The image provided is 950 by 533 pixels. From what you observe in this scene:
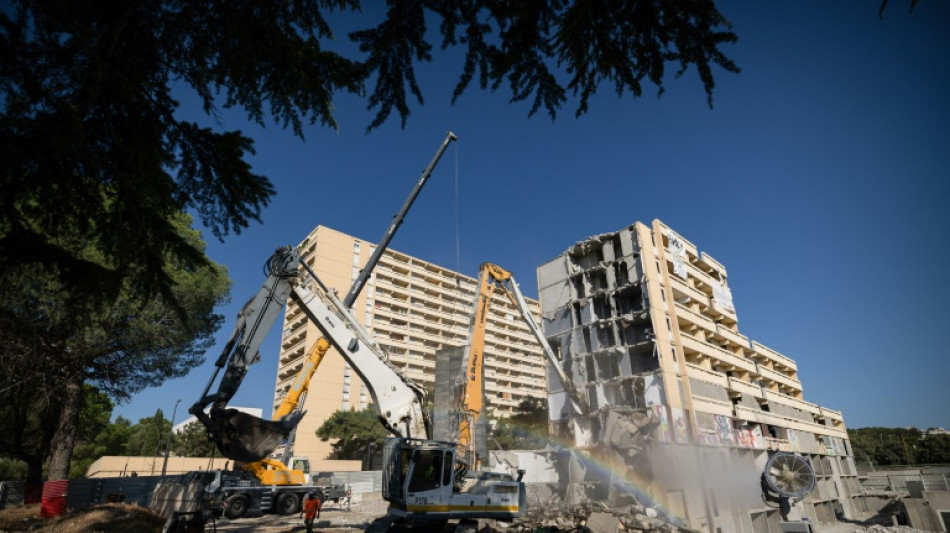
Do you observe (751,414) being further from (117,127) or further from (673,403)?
(117,127)

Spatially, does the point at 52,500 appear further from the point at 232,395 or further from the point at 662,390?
the point at 662,390

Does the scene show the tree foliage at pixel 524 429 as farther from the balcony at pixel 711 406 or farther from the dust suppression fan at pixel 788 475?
the dust suppression fan at pixel 788 475

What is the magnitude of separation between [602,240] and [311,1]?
111 feet

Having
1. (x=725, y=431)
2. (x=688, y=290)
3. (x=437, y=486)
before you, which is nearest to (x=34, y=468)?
(x=437, y=486)

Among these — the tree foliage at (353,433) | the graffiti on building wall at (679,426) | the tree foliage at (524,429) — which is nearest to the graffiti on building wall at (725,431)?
the graffiti on building wall at (679,426)

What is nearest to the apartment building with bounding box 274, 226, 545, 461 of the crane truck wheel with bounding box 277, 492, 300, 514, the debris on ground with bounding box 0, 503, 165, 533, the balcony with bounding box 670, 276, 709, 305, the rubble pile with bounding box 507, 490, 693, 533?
the balcony with bounding box 670, 276, 709, 305

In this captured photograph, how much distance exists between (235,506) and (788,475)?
105 ft

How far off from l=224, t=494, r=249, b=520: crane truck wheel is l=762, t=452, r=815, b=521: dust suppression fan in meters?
29.9

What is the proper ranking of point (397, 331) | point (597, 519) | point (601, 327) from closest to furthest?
point (597, 519), point (601, 327), point (397, 331)

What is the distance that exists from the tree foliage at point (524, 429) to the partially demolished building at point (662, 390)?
14.2 meters

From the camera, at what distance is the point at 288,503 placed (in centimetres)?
1970

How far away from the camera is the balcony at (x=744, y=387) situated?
38250 millimetres

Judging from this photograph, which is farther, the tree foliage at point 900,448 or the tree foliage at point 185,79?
the tree foliage at point 900,448

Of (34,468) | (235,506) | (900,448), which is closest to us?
(235,506)
